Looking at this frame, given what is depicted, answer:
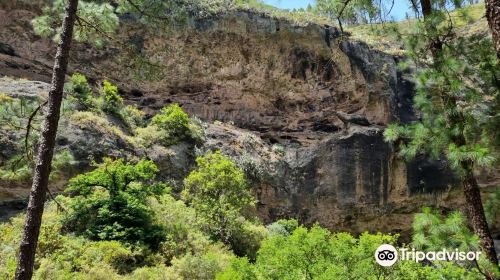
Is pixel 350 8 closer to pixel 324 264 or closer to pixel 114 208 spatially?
pixel 324 264

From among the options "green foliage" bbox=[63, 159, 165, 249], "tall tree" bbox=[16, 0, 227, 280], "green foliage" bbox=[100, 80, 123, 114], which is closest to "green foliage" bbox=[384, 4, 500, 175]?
"tall tree" bbox=[16, 0, 227, 280]

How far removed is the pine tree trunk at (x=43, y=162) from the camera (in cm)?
584

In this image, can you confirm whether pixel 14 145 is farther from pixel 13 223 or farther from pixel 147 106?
pixel 147 106

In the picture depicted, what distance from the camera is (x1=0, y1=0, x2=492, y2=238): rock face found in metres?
23.5

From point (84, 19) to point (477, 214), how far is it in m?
6.35

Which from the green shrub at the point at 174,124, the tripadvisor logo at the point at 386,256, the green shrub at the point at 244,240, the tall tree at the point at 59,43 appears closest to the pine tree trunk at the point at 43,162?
the tall tree at the point at 59,43

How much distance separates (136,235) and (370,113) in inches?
689

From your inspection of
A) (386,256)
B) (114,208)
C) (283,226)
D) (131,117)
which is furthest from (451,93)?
(131,117)

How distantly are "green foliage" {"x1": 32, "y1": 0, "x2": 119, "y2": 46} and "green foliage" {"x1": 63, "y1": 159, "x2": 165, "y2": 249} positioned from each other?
7911 mm

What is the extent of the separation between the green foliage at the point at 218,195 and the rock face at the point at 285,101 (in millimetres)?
2599

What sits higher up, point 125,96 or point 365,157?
point 125,96

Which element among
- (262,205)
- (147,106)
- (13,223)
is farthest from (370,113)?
(13,223)

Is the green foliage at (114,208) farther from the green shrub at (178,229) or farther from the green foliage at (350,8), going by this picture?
the green foliage at (350,8)

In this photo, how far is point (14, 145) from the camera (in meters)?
16.5
